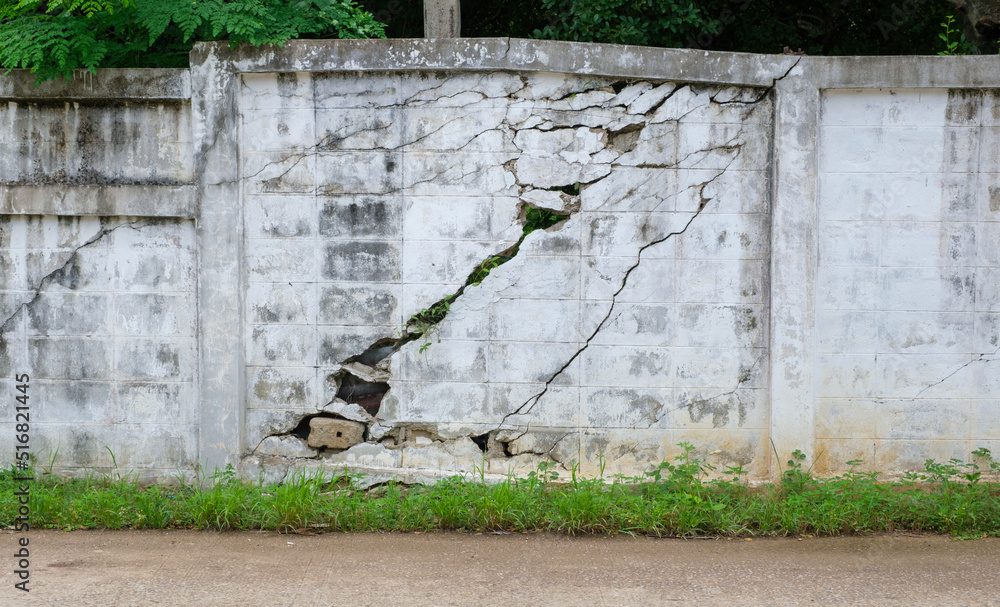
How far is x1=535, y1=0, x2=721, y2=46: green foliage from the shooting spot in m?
5.75

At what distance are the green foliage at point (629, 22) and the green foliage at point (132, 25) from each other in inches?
70.2

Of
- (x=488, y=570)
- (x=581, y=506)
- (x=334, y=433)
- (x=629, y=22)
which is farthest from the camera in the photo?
(x=629, y=22)

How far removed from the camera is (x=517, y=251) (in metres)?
4.38

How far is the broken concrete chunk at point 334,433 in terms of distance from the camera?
14.6ft

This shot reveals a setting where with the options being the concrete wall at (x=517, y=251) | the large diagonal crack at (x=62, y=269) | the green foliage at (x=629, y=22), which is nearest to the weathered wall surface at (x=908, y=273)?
the concrete wall at (x=517, y=251)

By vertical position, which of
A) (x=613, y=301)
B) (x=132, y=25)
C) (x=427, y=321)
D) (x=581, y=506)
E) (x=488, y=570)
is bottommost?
(x=488, y=570)

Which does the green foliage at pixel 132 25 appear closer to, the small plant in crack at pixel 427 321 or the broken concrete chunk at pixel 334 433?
the small plant in crack at pixel 427 321

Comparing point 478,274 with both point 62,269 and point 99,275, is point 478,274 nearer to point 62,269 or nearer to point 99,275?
point 99,275

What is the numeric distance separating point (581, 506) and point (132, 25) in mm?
3946

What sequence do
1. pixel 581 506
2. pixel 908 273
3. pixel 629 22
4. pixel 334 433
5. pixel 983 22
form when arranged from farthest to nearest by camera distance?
pixel 629 22 < pixel 983 22 < pixel 334 433 < pixel 908 273 < pixel 581 506

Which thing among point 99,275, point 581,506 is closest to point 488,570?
point 581,506

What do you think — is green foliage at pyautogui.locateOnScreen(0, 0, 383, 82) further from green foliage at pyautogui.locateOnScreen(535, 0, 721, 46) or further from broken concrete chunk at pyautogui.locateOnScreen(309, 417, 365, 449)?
broken concrete chunk at pyautogui.locateOnScreen(309, 417, 365, 449)

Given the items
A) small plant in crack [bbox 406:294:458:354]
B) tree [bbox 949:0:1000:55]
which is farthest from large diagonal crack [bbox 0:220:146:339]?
tree [bbox 949:0:1000:55]

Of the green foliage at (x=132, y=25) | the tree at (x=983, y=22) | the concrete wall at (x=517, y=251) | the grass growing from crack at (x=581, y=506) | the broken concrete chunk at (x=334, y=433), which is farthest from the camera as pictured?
the tree at (x=983, y=22)
